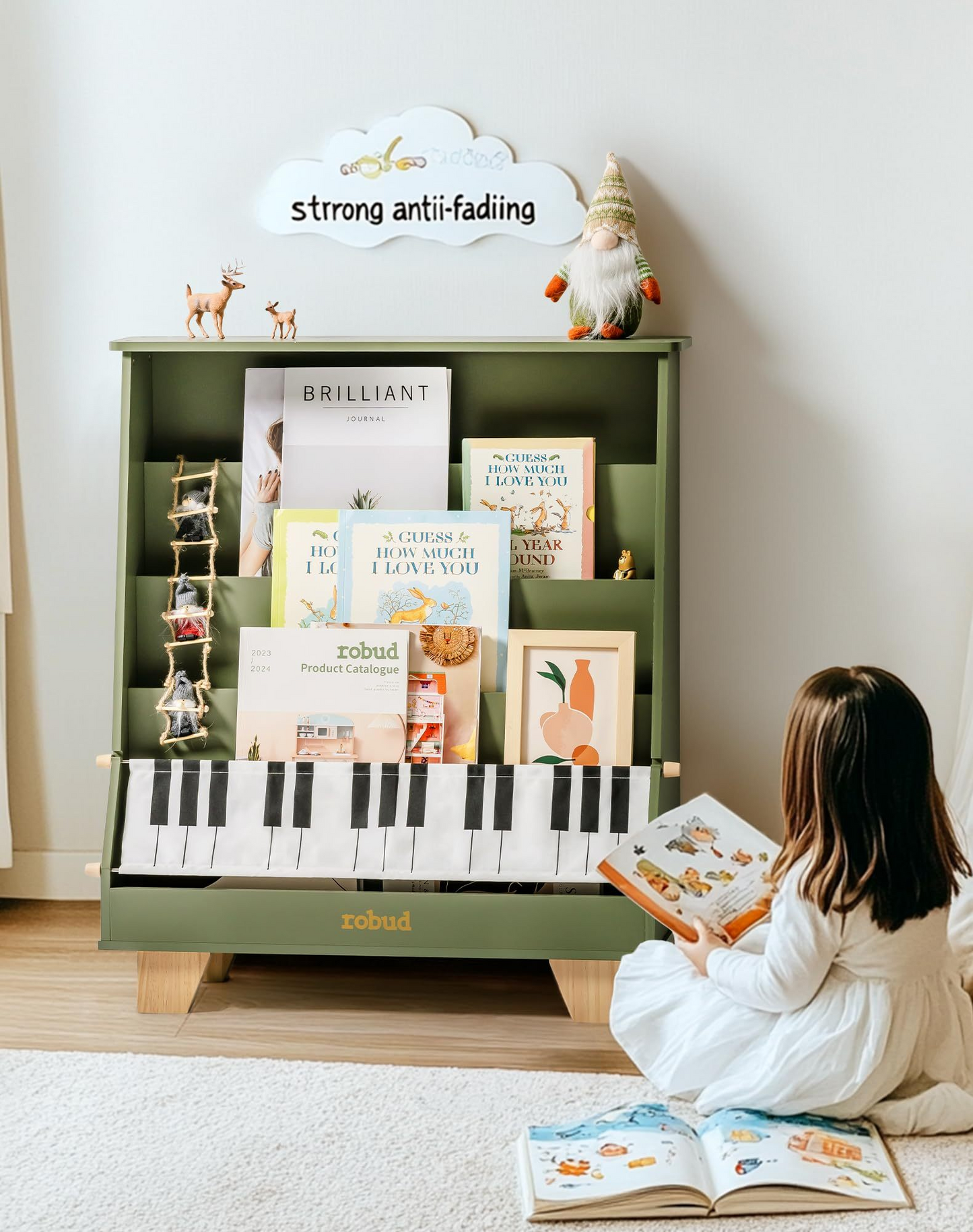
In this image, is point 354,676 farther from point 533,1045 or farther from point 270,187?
point 270,187

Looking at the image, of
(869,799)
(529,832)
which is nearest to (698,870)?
(529,832)

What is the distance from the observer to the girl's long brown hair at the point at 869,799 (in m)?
1.34

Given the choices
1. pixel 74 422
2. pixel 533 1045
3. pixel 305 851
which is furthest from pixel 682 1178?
pixel 74 422

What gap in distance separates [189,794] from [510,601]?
23.3 inches

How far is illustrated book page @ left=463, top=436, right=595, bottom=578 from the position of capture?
183 centimetres

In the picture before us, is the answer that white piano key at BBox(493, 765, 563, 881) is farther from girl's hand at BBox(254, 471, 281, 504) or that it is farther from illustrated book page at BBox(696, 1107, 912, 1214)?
girl's hand at BBox(254, 471, 281, 504)

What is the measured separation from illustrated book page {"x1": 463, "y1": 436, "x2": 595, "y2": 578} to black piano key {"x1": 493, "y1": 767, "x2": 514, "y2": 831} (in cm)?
33

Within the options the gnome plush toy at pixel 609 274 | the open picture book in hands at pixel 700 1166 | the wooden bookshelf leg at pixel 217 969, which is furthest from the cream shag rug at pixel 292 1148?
the gnome plush toy at pixel 609 274

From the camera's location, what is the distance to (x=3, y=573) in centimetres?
214

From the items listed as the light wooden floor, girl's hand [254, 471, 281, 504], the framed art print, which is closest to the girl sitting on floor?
the light wooden floor

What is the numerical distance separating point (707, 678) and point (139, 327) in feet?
4.14

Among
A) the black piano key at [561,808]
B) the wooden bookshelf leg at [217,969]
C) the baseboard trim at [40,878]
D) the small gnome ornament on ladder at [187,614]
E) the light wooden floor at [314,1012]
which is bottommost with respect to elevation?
the light wooden floor at [314,1012]

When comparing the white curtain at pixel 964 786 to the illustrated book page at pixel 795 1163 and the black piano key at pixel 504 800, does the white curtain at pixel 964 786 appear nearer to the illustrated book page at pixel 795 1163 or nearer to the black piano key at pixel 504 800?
the illustrated book page at pixel 795 1163

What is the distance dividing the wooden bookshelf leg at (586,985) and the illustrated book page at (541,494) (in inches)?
24.5
